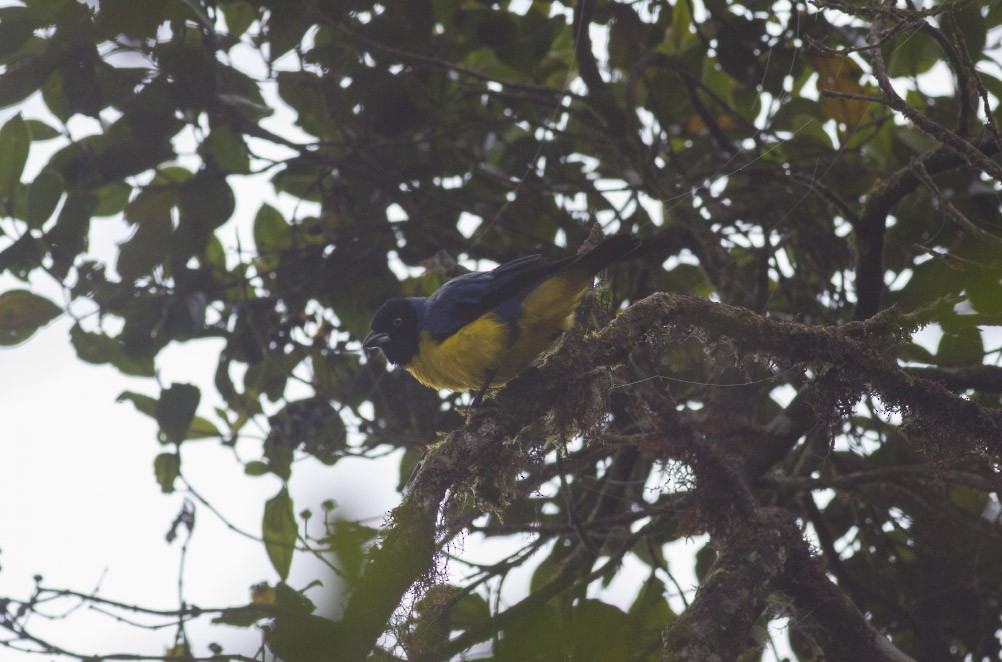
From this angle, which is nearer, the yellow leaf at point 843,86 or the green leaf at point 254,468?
the yellow leaf at point 843,86

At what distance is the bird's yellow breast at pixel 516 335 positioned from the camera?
3.62 metres

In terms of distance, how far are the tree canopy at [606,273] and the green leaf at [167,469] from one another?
3 cm

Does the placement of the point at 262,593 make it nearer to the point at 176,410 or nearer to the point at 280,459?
the point at 280,459

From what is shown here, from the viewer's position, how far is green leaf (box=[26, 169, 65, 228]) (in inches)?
158

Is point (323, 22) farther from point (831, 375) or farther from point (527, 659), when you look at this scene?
point (527, 659)

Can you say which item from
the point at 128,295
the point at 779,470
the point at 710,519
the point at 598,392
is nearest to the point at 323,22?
the point at 128,295

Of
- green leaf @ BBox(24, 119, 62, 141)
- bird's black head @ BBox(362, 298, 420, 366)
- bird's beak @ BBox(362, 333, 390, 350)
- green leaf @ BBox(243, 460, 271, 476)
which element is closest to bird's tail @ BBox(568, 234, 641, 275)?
bird's black head @ BBox(362, 298, 420, 366)

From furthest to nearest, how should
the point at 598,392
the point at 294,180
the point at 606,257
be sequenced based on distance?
the point at 294,180 → the point at 606,257 → the point at 598,392

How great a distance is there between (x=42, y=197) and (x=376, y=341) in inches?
73.8

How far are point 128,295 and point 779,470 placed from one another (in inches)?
155

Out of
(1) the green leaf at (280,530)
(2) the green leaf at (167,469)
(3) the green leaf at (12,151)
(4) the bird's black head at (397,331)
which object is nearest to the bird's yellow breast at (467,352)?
(4) the bird's black head at (397,331)

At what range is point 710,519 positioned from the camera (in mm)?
3100

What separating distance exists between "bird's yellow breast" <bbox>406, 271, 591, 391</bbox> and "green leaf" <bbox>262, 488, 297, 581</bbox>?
1264 millimetres

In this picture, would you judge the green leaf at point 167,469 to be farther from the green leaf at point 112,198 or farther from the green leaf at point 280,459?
the green leaf at point 112,198
